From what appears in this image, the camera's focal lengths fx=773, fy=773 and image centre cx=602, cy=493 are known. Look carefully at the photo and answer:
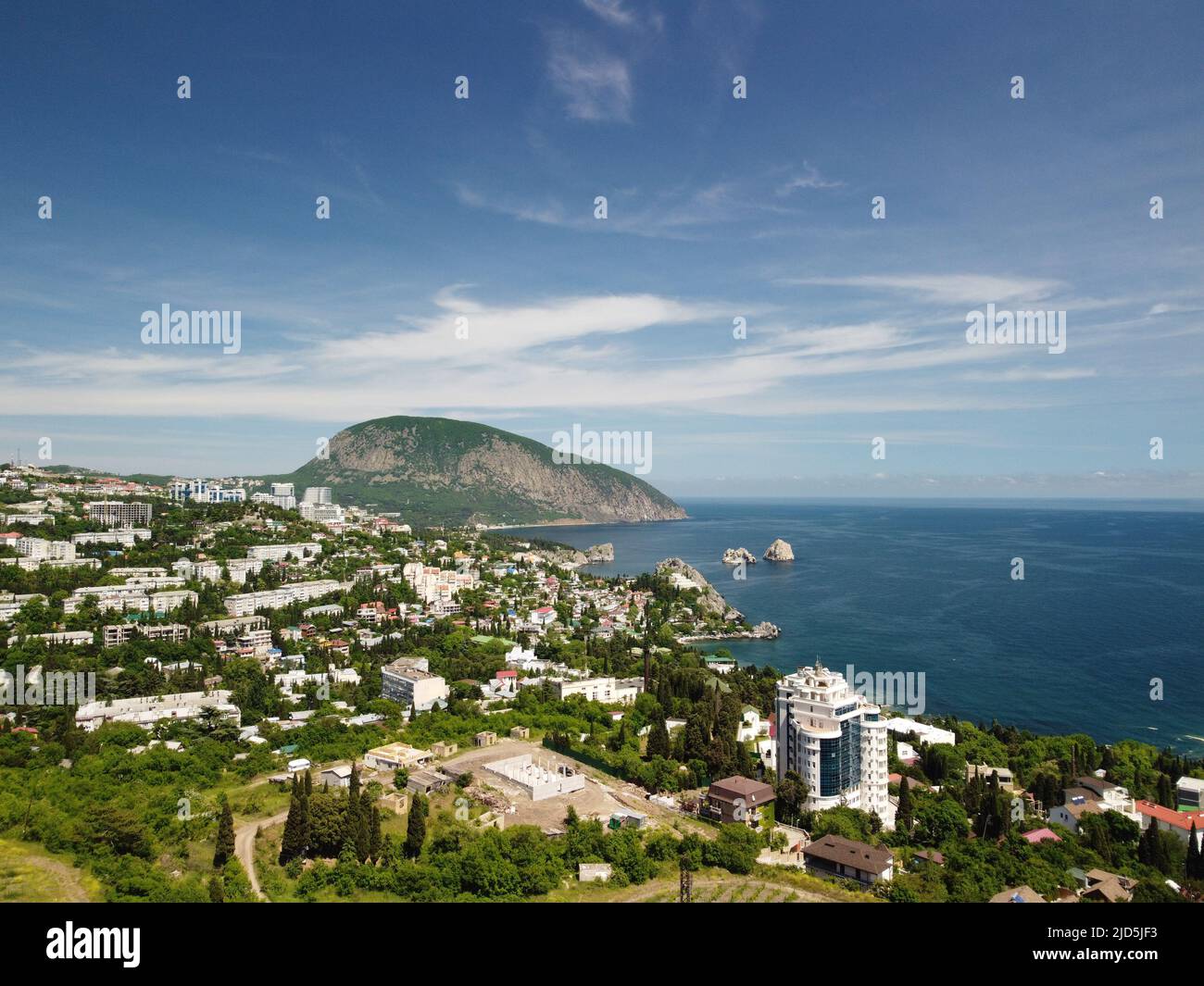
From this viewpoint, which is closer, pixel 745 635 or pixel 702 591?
pixel 745 635

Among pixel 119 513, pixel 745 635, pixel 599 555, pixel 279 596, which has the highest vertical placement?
pixel 119 513

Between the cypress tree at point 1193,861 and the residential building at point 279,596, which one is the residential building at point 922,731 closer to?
the cypress tree at point 1193,861

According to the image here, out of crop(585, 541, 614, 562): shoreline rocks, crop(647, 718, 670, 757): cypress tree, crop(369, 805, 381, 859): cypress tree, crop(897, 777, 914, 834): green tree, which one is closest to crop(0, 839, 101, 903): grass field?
crop(369, 805, 381, 859): cypress tree

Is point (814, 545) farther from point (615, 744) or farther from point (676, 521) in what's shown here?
point (615, 744)

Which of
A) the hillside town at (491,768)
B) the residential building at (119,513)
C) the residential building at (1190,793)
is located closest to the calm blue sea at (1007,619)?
the hillside town at (491,768)

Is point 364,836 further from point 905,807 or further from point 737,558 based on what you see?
point 737,558

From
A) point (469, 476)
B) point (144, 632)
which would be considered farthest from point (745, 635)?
point (469, 476)
